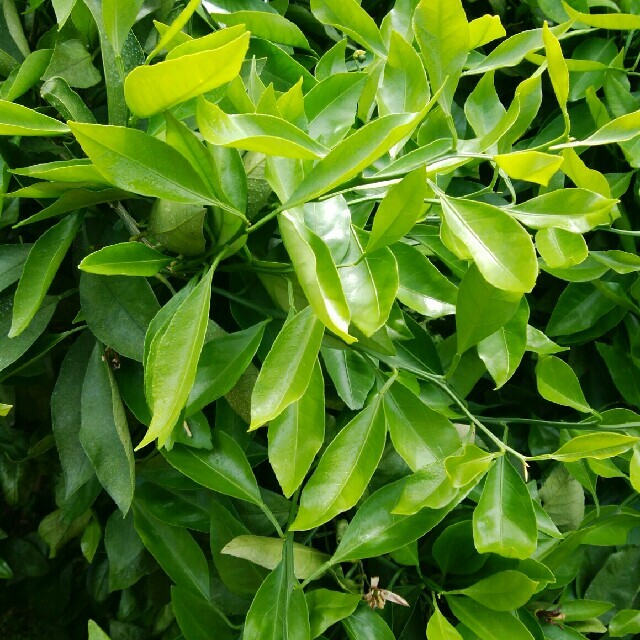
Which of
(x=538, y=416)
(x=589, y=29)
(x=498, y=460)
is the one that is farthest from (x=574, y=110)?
(x=498, y=460)

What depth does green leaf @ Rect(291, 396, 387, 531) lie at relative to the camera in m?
0.42

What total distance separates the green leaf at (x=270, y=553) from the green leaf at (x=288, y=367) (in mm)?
183

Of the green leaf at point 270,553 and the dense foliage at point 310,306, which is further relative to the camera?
the green leaf at point 270,553

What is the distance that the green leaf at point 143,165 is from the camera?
0.34m

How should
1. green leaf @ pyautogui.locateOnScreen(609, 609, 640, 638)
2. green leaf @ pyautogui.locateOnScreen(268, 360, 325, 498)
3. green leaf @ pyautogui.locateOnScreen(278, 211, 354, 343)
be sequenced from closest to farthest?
green leaf @ pyautogui.locateOnScreen(278, 211, 354, 343), green leaf @ pyautogui.locateOnScreen(268, 360, 325, 498), green leaf @ pyautogui.locateOnScreen(609, 609, 640, 638)

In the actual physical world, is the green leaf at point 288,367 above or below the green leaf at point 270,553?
above

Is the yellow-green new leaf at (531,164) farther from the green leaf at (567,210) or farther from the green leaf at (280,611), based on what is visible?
the green leaf at (280,611)

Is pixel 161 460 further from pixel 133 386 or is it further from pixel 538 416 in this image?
pixel 538 416

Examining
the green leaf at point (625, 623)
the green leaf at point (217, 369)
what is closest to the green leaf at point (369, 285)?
the green leaf at point (217, 369)

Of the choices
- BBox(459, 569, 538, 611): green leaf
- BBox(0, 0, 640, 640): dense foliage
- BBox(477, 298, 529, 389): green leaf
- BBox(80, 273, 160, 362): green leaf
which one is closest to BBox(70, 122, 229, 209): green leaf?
BBox(0, 0, 640, 640): dense foliage

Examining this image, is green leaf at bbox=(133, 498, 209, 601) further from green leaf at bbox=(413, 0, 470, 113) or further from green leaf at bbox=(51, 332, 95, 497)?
green leaf at bbox=(413, 0, 470, 113)

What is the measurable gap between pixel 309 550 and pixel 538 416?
32 centimetres

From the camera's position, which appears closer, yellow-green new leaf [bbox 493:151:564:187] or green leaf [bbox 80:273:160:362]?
yellow-green new leaf [bbox 493:151:564:187]

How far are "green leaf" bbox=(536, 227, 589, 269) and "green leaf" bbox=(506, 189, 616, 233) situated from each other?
0.08ft
